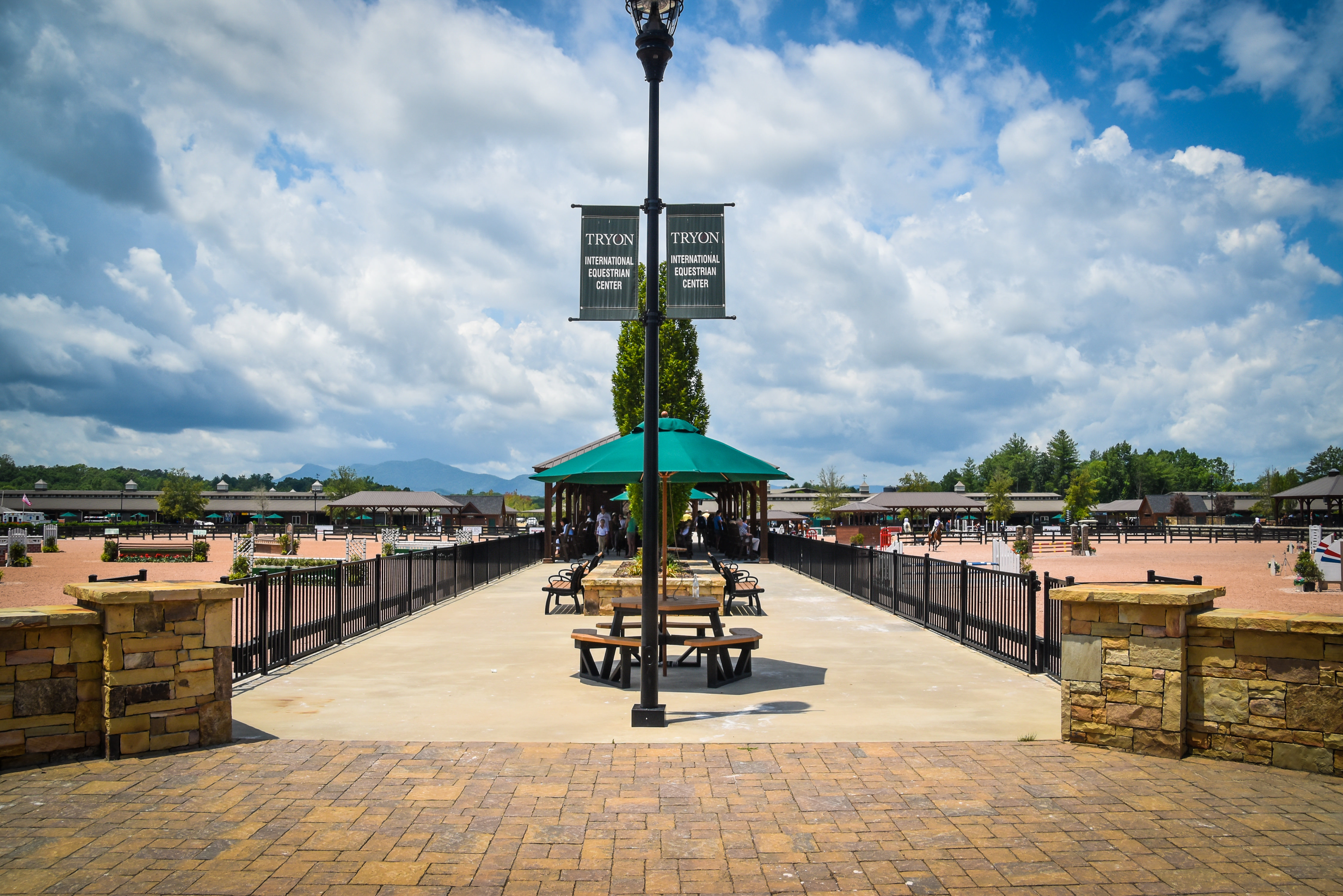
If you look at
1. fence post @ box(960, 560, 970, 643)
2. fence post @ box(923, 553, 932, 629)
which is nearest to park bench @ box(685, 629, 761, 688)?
fence post @ box(960, 560, 970, 643)

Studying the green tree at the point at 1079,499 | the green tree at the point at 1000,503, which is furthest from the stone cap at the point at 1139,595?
the green tree at the point at 1079,499

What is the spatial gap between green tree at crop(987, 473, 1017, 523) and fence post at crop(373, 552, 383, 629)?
6326 centimetres

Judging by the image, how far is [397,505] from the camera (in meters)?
65.4

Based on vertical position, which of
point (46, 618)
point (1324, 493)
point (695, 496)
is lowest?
point (46, 618)

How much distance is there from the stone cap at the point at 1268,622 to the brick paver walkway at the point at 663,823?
2.93 feet

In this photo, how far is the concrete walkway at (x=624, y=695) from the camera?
20.4 feet

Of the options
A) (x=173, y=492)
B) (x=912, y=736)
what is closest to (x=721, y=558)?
(x=912, y=736)

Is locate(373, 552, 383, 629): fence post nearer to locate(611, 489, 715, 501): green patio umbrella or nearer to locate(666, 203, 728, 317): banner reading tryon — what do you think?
locate(666, 203, 728, 317): banner reading tryon

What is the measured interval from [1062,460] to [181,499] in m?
120

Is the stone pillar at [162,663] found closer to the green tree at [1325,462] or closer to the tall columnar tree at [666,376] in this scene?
the tall columnar tree at [666,376]

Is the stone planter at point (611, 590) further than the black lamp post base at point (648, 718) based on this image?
Yes

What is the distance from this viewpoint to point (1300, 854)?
3.98 m

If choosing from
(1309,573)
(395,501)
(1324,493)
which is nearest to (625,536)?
(1309,573)

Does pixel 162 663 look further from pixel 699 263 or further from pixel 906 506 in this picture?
pixel 906 506
